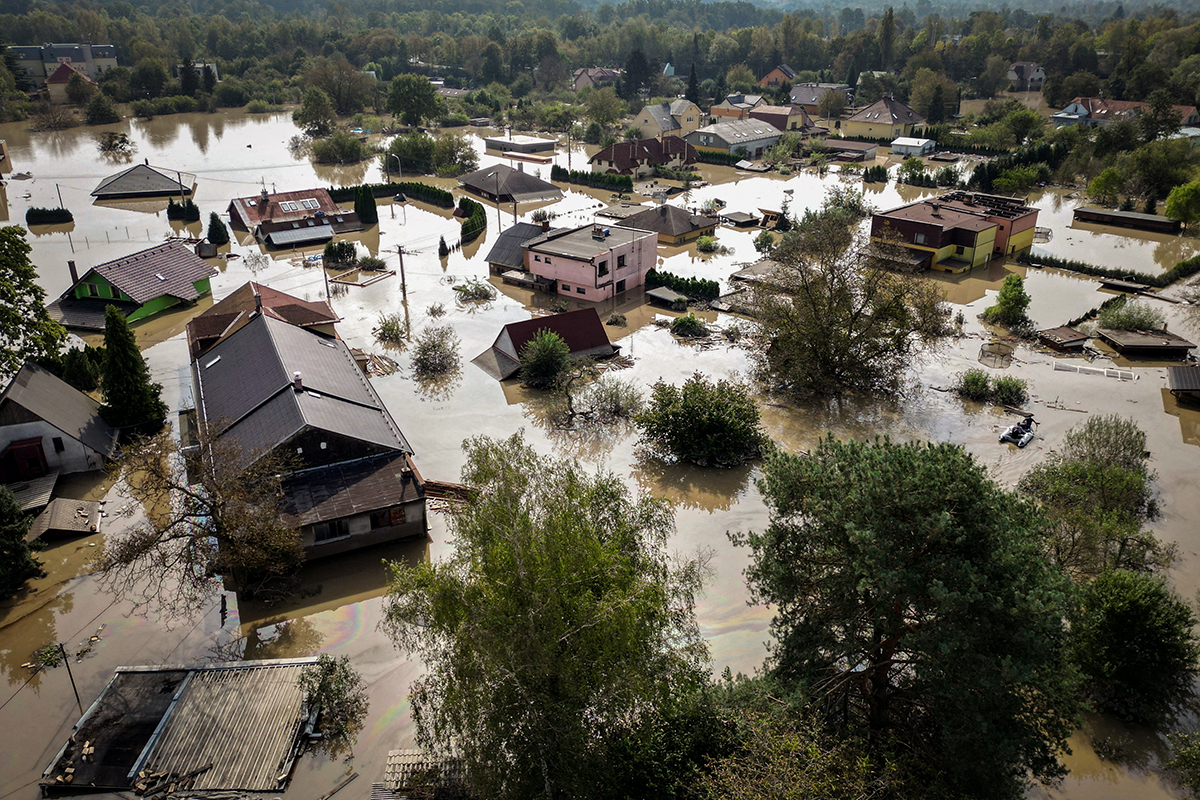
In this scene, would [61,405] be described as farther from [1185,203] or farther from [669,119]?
[669,119]

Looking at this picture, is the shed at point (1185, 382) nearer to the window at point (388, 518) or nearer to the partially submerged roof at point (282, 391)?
the partially submerged roof at point (282, 391)

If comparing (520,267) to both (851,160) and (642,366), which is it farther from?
(851,160)

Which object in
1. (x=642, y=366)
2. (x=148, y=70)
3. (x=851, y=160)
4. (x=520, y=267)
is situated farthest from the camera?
(x=148, y=70)

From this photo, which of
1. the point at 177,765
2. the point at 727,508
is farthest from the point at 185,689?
the point at 727,508

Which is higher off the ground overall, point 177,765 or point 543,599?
point 543,599

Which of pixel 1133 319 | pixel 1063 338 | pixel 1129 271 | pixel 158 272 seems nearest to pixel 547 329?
pixel 158 272

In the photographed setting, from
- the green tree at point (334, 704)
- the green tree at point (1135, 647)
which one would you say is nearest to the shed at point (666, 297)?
the green tree at point (1135, 647)

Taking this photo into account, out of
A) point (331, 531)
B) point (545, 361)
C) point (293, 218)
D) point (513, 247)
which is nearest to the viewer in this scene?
point (331, 531)
